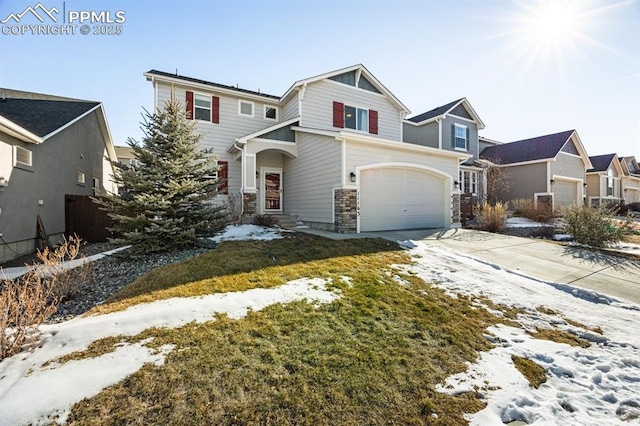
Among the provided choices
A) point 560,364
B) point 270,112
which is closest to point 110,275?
point 560,364

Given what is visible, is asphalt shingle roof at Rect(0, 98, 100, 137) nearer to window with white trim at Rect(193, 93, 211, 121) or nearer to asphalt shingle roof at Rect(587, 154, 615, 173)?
window with white trim at Rect(193, 93, 211, 121)

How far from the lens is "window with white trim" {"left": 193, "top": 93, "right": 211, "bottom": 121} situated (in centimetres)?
1250

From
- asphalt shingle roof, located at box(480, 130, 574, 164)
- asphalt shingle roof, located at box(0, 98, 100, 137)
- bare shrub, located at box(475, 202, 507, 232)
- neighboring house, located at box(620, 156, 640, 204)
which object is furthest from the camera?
neighboring house, located at box(620, 156, 640, 204)

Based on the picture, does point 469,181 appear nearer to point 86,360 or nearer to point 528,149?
point 528,149

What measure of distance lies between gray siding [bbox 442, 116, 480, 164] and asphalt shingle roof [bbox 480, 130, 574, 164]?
364 cm

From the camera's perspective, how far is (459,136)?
1873 centimetres

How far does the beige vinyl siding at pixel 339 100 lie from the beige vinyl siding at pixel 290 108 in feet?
1.88


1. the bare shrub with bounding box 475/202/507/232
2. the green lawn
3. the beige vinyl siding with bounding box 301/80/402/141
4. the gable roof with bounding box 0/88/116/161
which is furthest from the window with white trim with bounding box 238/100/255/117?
the bare shrub with bounding box 475/202/507/232

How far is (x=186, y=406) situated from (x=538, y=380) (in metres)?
3.34

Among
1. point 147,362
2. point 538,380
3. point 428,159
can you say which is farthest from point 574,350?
point 428,159

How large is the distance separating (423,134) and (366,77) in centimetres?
674

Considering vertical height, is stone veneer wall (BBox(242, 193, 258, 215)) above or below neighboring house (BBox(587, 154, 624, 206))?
below

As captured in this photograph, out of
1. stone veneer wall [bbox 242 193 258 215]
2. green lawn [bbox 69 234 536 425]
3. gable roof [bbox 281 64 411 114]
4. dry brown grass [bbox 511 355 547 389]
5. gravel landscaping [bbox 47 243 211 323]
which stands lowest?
dry brown grass [bbox 511 355 547 389]

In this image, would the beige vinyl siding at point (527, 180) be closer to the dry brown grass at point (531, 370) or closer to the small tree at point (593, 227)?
the small tree at point (593, 227)
